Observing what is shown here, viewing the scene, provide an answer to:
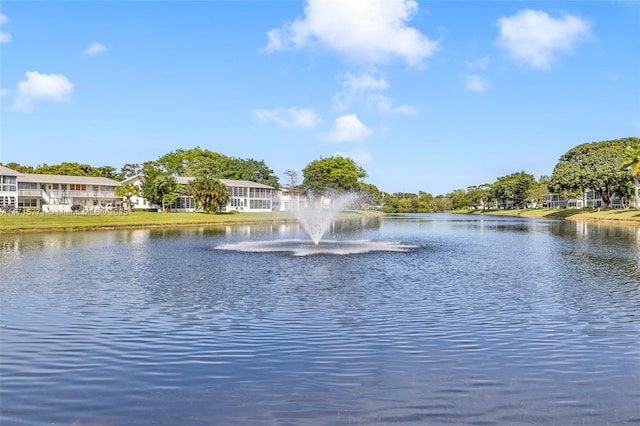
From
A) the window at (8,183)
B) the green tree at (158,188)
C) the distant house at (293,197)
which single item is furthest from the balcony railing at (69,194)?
the distant house at (293,197)

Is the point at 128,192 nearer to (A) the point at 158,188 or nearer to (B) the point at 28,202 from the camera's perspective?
(A) the point at 158,188

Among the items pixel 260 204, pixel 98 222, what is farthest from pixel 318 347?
pixel 260 204

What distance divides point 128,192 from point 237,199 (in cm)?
3106

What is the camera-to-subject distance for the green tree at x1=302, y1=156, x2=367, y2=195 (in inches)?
6412

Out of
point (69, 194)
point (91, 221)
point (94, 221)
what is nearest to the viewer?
point (91, 221)

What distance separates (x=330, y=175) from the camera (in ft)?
540

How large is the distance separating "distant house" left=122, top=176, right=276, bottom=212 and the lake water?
97.9 metres

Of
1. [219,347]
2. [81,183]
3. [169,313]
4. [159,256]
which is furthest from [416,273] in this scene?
[81,183]

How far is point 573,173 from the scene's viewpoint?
129750mm

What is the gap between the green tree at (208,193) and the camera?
111125mm

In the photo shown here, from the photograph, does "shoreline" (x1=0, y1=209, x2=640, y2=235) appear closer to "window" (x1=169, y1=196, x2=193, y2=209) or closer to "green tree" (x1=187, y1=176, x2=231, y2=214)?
"green tree" (x1=187, y1=176, x2=231, y2=214)

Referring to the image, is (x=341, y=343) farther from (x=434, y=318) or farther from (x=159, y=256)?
(x=159, y=256)

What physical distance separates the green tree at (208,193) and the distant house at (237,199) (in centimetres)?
625

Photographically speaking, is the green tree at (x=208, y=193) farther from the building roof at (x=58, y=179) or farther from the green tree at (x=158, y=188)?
the building roof at (x=58, y=179)
